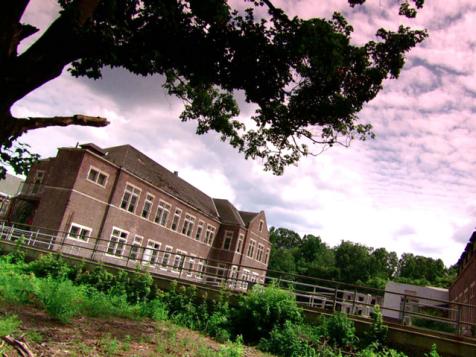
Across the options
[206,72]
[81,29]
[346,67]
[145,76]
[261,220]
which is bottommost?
[81,29]

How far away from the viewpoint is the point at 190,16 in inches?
317

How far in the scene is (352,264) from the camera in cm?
11238

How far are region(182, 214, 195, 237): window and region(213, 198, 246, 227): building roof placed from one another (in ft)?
25.4

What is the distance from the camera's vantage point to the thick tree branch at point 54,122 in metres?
5.75

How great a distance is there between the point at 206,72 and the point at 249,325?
8264mm

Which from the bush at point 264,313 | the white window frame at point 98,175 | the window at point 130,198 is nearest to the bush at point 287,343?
the bush at point 264,313

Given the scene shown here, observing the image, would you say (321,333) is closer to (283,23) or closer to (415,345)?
(415,345)

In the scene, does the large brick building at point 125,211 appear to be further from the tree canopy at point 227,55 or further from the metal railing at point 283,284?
the tree canopy at point 227,55

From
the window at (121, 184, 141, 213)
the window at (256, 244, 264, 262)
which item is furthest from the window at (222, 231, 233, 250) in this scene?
the window at (121, 184, 141, 213)

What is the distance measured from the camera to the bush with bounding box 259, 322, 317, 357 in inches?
444

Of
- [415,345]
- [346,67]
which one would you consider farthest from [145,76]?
[415,345]

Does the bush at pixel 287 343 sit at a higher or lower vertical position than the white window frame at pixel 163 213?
lower

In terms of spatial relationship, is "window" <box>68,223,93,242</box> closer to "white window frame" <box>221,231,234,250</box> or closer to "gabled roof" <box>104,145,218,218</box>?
"gabled roof" <box>104,145,218,218</box>

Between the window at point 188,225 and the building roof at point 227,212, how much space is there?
305 inches
